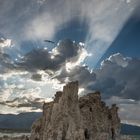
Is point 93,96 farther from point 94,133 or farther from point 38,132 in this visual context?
point 38,132

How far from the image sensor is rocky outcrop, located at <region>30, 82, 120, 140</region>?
80.2 meters

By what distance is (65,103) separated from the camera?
8244 centimetres

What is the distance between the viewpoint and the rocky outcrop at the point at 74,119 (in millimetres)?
80188

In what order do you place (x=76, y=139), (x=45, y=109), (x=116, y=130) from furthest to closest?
1. (x=116, y=130)
2. (x=45, y=109)
3. (x=76, y=139)

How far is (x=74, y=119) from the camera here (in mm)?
80875

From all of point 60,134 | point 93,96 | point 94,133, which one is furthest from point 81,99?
point 60,134

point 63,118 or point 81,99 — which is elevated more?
point 81,99

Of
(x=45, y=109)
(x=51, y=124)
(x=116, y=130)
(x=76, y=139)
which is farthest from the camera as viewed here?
(x=116, y=130)

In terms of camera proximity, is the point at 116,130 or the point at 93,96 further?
the point at 116,130

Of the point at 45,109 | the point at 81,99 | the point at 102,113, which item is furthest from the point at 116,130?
the point at 45,109

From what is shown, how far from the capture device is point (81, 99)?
9269 centimetres

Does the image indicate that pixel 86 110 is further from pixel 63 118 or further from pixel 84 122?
pixel 63 118

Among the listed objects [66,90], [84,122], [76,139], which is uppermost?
[66,90]

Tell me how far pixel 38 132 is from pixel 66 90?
535 inches
